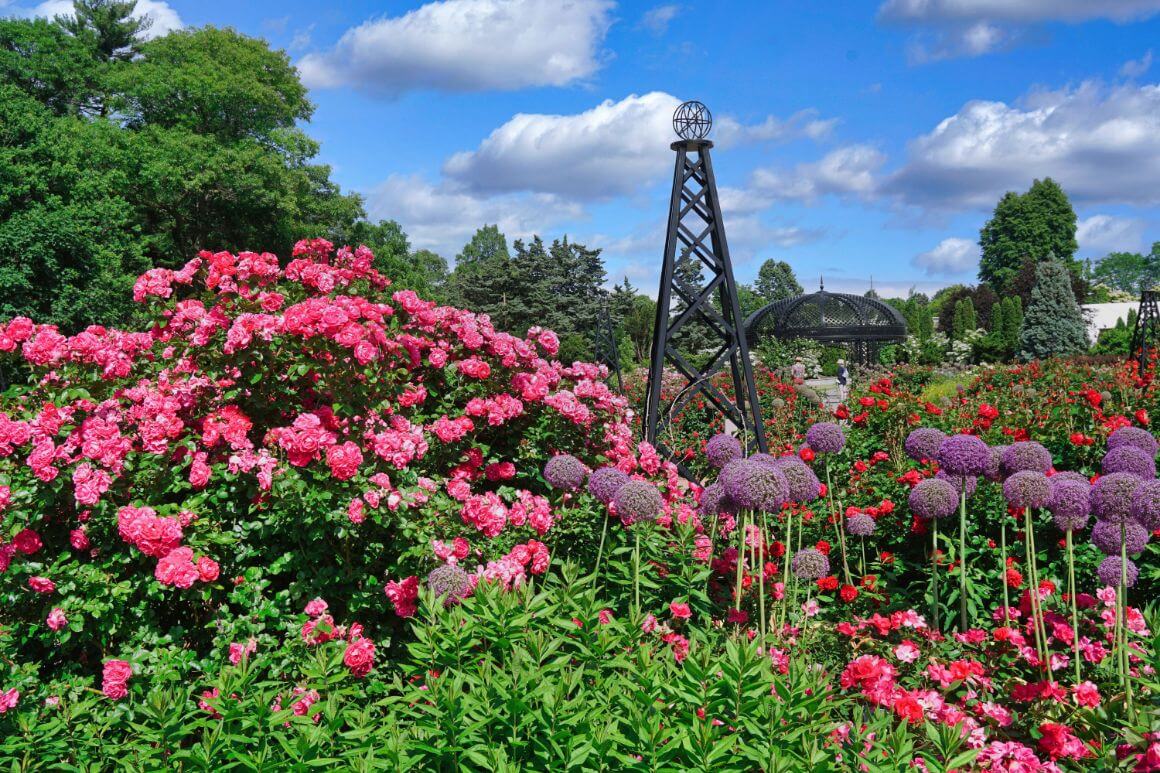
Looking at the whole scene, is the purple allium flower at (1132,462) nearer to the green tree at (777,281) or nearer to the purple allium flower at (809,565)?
the purple allium flower at (809,565)

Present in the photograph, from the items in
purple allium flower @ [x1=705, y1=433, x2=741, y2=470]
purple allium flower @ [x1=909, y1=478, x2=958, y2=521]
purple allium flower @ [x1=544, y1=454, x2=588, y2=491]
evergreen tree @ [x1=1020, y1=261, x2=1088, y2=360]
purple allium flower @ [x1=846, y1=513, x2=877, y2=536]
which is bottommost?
purple allium flower @ [x1=846, y1=513, x2=877, y2=536]

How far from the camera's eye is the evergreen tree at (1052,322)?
25.3 m

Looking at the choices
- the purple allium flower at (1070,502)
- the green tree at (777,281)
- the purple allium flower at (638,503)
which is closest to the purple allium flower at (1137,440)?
the purple allium flower at (1070,502)

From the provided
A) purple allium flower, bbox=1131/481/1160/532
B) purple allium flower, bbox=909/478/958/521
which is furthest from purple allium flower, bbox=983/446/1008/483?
purple allium flower, bbox=1131/481/1160/532

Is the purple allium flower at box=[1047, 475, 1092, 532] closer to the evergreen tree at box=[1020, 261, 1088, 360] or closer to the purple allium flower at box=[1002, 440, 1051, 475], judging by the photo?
the purple allium flower at box=[1002, 440, 1051, 475]

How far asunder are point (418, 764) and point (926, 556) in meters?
2.75

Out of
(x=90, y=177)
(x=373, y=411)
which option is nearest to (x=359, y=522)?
(x=373, y=411)

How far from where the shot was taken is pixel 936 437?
336cm

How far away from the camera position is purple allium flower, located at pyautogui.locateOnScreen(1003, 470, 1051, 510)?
2.77 meters

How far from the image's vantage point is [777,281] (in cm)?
5944

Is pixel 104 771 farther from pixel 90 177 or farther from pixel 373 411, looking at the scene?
pixel 90 177

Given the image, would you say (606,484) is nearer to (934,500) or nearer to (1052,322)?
(934,500)

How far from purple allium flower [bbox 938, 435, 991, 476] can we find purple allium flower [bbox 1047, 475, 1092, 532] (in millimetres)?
230

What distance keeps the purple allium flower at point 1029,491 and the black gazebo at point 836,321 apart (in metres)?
18.4
